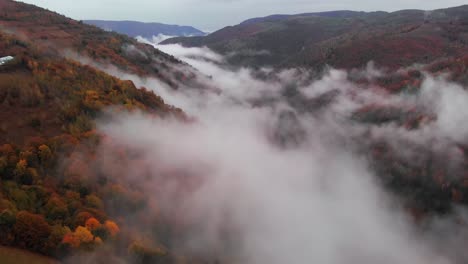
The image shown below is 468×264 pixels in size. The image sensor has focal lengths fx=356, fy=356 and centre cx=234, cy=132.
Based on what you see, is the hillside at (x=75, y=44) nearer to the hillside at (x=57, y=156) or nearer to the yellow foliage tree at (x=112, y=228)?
the hillside at (x=57, y=156)

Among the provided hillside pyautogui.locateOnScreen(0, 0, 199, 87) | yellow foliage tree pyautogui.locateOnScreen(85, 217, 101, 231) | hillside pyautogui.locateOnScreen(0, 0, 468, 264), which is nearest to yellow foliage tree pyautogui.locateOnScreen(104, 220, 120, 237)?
hillside pyautogui.locateOnScreen(0, 0, 468, 264)

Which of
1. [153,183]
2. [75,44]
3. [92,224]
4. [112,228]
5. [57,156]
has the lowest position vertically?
[153,183]

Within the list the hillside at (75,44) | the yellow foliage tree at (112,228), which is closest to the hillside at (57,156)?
the yellow foliage tree at (112,228)

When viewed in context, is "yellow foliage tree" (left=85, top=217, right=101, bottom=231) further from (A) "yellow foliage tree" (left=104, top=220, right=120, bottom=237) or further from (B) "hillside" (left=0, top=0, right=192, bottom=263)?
(A) "yellow foliage tree" (left=104, top=220, right=120, bottom=237)

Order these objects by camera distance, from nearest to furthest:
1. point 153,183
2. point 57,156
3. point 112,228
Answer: point 112,228
point 57,156
point 153,183

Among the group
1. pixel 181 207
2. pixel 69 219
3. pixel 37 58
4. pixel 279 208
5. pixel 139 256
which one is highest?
pixel 37 58

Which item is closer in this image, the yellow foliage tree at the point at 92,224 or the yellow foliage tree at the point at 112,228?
the yellow foliage tree at the point at 92,224

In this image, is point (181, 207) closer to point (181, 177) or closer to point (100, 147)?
point (181, 177)

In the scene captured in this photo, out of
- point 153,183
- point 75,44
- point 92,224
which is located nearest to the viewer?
point 92,224

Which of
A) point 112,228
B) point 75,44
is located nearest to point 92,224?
point 112,228

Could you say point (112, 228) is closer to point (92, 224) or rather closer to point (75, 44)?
point (92, 224)

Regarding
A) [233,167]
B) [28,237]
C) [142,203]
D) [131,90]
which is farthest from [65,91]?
[233,167]
